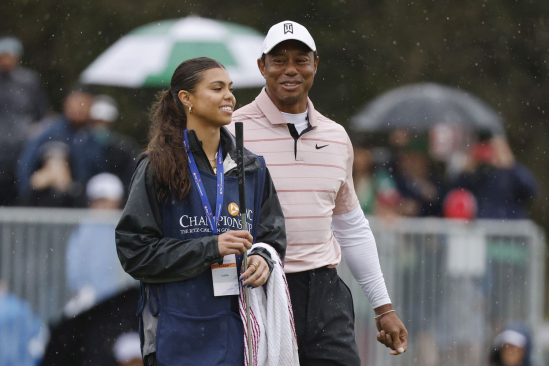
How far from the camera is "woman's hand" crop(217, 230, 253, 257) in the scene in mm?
4348

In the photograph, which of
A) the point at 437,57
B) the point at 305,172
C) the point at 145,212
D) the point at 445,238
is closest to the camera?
the point at 145,212

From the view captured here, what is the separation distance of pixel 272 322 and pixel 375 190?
6852mm

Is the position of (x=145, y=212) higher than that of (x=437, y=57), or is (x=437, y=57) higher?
(x=437, y=57)

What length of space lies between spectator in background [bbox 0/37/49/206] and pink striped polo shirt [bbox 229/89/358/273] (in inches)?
223

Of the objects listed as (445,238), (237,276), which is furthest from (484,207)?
(237,276)

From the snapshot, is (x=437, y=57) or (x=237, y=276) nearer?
(x=237, y=276)

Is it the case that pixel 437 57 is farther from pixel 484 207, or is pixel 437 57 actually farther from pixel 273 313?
pixel 273 313

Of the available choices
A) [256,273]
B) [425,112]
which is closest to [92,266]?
[256,273]

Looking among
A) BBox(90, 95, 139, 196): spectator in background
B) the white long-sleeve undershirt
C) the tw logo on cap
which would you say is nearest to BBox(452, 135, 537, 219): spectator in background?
BBox(90, 95, 139, 196): spectator in background

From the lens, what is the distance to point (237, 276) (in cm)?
452

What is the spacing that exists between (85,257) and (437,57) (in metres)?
11.1

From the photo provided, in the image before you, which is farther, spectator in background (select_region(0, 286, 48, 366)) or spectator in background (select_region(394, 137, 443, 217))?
spectator in background (select_region(394, 137, 443, 217))

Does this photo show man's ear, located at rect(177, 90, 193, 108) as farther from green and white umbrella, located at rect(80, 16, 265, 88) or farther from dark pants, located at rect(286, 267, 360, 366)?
green and white umbrella, located at rect(80, 16, 265, 88)

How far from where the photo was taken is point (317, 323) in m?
5.14
